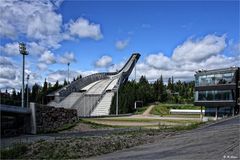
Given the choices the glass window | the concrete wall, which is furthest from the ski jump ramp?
the concrete wall

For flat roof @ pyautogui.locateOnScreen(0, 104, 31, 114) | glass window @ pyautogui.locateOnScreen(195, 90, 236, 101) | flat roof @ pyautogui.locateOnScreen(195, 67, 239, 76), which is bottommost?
flat roof @ pyautogui.locateOnScreen(0, 104, 31, 114)

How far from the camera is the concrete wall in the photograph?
3459cm

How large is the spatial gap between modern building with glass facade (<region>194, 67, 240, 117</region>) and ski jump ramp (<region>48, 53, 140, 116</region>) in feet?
96.9

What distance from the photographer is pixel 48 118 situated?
3666cm

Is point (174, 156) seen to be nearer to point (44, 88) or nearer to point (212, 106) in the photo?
point (212, 106)

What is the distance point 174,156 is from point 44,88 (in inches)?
4270

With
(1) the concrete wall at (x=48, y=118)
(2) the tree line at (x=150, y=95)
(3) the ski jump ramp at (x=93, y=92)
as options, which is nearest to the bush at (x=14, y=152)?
(1) the concrete wall at (x=48, y=118)

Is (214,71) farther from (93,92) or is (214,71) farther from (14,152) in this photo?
(14,152)

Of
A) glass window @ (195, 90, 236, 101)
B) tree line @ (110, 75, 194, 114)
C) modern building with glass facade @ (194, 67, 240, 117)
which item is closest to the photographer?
modern building with glass facade @ (194, 67, 240, 117)

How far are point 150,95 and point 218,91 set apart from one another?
5273 cm

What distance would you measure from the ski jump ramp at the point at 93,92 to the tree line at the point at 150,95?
3.22 metres

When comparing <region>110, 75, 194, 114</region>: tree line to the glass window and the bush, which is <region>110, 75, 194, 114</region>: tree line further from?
the bush

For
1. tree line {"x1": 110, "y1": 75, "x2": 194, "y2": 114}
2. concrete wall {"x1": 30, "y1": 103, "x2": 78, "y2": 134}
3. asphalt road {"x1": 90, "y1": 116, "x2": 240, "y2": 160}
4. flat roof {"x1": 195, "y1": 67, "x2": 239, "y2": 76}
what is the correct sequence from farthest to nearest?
tree line {"x1": 110, "y1": 75, "x2": 194, "y2": 114} → flat roof {"x1": 195, "y1": 67, "x2": 239, "y2": 76} → concrete wall {"x1": 30, "y1": 103, "x2": 78, "y2": 134} → asphalt road {"x1": 90, "y1": 116, "x2": 240, "y2": 160}

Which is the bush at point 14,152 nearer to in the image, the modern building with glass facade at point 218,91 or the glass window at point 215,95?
the modern building with glass facade at point 218,91
